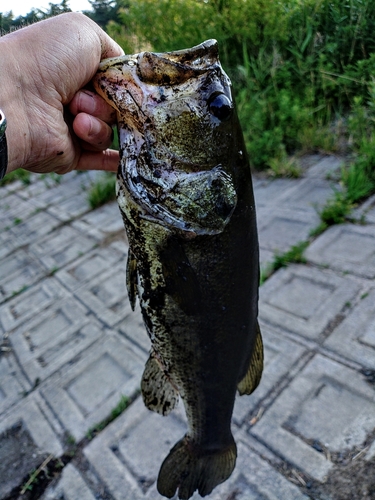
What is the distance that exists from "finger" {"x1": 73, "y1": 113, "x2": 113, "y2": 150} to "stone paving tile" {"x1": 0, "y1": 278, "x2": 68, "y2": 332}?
247cm

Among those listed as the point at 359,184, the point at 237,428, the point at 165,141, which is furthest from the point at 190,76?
the point at 359,184

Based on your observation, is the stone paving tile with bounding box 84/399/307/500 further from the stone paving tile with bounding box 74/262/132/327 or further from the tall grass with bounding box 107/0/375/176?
the tall grass with bounding box 107/0/375/176

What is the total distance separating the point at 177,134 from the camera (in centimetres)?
127

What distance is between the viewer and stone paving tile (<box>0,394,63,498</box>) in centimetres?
241

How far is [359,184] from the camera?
3639mm

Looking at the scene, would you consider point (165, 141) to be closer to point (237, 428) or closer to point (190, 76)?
point (190, 76)

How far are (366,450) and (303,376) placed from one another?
0.52m

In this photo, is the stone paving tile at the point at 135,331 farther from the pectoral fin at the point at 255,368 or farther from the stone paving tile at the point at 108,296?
the pectoral fin at the point at 255,368

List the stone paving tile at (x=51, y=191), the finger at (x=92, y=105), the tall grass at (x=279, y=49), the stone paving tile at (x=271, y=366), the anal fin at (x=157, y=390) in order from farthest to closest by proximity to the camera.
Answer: the stone paving tile at (x=51, y=191)
the stone paving tile at (x=271, y=366)
the tall grass at (x=279, y=49)
the anal fin at (x=157, y=390)
the finger at (x=92, y=105)

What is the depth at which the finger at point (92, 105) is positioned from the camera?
152 cm

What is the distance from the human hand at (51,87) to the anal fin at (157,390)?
0.90 metres

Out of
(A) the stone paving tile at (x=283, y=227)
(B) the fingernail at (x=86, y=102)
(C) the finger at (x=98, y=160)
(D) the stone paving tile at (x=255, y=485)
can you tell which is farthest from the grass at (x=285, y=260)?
(B) the fingernail at (x=86, y=102)

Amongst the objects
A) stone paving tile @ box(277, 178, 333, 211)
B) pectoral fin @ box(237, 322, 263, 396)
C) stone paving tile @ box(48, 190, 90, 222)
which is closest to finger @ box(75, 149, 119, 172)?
pectoral fin @ box(237, 322, 263, 396)

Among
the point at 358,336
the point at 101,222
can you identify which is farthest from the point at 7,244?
the point at 358,336
